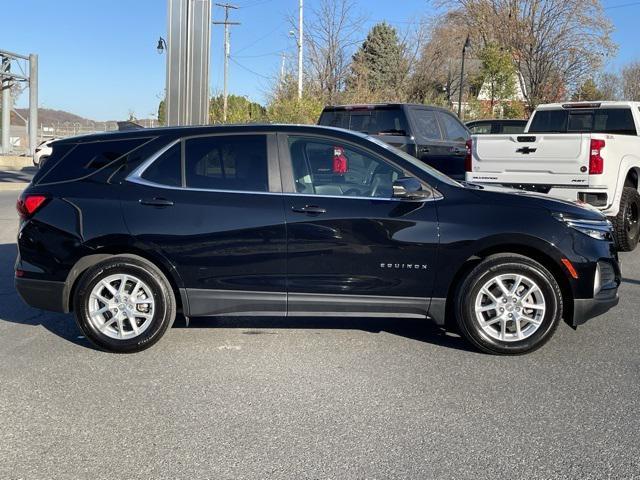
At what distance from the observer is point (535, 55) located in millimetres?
30922

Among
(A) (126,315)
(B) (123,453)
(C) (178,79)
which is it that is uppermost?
(C) (178,79)

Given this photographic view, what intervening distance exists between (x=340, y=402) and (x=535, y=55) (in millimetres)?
30662

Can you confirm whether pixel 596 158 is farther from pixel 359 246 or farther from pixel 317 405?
pixel 317 405

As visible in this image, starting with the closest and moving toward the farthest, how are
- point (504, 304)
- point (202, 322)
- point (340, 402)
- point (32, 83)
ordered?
point (340, 402), point (504, 304), point (202, 322), point (32, 83)

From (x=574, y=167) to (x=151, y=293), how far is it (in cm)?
569

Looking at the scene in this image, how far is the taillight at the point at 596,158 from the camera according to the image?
7.83 meters

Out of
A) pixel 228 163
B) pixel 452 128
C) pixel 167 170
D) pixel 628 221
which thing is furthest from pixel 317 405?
pixel 452 128

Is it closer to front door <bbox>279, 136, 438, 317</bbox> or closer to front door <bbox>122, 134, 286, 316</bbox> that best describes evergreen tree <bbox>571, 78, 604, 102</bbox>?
front door <bbox>279, 136, 438, 317</bbox>

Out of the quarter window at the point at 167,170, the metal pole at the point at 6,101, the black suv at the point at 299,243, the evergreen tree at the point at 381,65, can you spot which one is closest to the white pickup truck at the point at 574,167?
the black suv at the point at 299,243

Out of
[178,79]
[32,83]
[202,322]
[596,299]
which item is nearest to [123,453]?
[202,322]

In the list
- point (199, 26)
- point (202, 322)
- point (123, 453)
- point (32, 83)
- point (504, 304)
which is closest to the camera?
point (123, 453)

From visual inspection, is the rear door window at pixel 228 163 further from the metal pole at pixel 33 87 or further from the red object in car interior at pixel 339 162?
the metal pole at pixel 33 87

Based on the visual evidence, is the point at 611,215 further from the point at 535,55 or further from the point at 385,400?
the point at 535,55

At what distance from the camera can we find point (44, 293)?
494 cm
